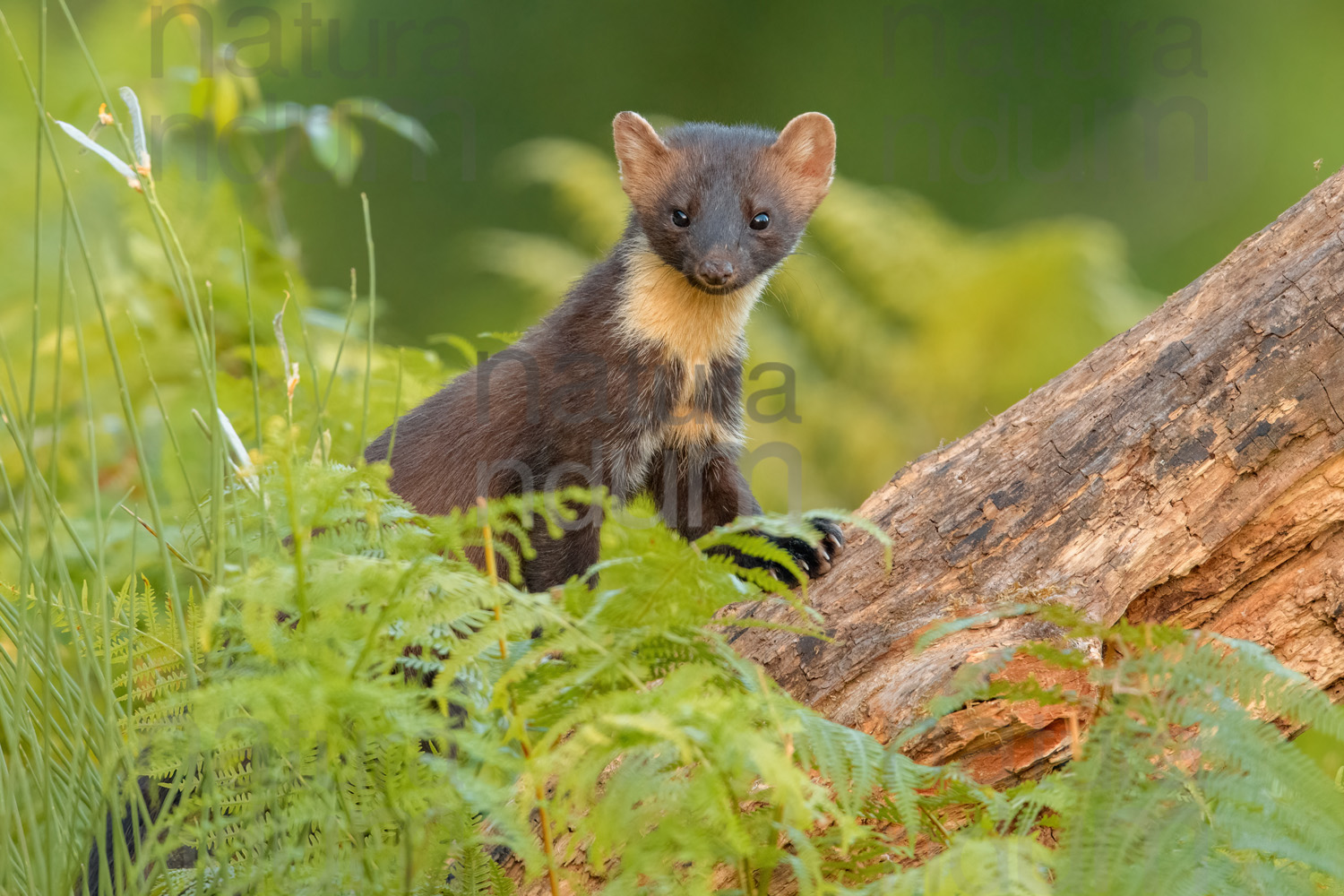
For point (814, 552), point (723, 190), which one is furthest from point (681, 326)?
point (814, 552)

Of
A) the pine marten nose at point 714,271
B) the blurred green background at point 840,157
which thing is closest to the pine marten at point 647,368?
the pine marten nose at point 714,271

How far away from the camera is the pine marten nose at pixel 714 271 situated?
3.76 m

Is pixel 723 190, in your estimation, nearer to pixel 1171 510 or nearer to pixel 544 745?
pixel 1171 510

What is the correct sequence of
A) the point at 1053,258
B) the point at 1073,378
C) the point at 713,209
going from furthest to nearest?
the point at 1053,258, the point at 713,209, the point at 1073,378

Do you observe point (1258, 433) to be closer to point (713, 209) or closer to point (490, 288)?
point (713, 209)

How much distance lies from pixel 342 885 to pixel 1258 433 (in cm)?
204

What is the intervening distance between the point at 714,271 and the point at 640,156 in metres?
0.70

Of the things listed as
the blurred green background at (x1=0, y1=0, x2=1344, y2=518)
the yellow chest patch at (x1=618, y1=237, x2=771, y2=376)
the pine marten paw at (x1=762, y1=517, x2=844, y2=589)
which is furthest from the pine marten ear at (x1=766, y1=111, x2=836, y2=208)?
the blurred green background at (x1=0, y1=0, x2=1344, y2=518)

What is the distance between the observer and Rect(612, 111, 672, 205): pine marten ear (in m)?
4.14

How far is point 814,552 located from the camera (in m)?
2.82

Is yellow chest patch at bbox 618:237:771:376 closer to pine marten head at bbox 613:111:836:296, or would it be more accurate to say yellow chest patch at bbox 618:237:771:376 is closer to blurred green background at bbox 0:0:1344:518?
pine marten head at bbox 613:111:836:296

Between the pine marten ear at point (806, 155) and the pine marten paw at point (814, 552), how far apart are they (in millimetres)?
1590

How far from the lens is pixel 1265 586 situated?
8.55 feet

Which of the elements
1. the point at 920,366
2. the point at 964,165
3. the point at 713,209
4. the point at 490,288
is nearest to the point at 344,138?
the point at 713,209
